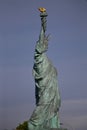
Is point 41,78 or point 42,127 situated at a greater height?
point 41,78

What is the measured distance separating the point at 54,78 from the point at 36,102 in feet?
5.59

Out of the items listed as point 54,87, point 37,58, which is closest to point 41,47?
point 37,58

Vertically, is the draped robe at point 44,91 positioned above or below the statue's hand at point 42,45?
below

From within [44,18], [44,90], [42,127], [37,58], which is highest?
[44,18]

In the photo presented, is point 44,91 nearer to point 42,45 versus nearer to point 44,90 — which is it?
point 44,90

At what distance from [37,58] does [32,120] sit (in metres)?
3.47

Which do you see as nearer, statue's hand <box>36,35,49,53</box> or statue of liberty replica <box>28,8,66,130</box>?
statue of liberty replica <box>28,8,66,130</box>

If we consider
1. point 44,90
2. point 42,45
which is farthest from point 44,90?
point 42,45

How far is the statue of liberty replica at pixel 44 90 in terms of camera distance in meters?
27.2

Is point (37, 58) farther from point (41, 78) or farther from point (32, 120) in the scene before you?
point (32, 120)

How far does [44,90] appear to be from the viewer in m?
27.5

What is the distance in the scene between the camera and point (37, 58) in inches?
1094

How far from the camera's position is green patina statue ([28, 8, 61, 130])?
2723cm

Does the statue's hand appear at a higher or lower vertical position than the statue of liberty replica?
higher
